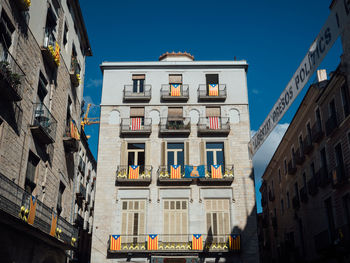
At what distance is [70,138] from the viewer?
71.4ft

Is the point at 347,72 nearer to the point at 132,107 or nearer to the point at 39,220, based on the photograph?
the point at 132,107

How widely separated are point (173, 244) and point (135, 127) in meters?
9.36

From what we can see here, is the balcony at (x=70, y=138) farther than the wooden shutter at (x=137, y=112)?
No

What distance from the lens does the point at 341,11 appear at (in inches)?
355

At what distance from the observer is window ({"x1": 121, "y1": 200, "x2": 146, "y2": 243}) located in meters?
27.2

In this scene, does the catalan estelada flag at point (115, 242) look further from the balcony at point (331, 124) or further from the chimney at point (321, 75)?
the chimney at point (321, 75)

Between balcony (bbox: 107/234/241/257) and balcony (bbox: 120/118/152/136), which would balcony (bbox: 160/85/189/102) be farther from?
balcony (bbox: 107/234/241/257)

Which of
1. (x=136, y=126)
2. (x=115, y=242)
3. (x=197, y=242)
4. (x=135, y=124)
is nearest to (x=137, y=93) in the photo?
(x=135, y=124)

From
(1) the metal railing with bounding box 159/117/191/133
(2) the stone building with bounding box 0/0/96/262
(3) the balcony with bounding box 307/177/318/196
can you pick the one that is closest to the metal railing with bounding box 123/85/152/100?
(1) the metal railing with bounding box 159/117/191/133

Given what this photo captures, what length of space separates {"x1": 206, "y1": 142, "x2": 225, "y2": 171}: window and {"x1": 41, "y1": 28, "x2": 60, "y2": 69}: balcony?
543 inches

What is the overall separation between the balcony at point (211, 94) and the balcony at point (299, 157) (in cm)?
771

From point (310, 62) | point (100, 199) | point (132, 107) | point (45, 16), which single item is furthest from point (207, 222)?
point (310, 62)

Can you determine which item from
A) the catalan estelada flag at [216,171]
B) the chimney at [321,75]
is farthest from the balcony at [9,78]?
the chimney at [321,75]

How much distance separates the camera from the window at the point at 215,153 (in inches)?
1161
